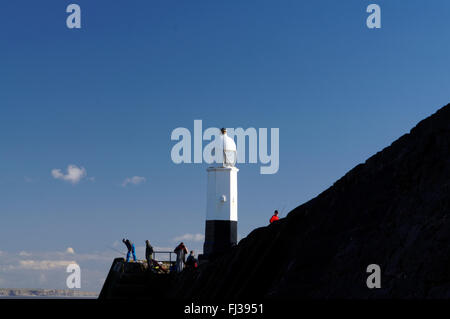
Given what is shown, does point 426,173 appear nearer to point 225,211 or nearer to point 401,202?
point 401,202

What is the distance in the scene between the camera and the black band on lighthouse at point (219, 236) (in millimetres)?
33559

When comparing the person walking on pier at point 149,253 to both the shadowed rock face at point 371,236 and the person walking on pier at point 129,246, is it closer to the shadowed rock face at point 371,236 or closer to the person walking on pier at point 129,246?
the person walking on pier at point 129,246

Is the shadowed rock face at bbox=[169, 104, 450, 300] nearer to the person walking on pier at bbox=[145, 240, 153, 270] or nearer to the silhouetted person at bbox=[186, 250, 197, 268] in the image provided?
the silhouetted person at bbox=[186, 250, 197, 268]

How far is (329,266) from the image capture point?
14.3 m

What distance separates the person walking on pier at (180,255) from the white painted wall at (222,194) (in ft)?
8.87

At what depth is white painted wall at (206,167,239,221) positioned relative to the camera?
34.4 metres

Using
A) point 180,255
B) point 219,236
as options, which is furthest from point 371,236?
point 219,236

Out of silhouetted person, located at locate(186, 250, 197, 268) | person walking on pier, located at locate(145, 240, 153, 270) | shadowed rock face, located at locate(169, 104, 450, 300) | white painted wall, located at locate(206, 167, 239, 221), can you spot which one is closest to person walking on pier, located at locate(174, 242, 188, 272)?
silhouetted person, located at locate(186, 250, 197, 268)

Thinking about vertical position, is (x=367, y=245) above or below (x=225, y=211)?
below

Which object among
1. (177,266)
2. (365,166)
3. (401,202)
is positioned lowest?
(177,266)

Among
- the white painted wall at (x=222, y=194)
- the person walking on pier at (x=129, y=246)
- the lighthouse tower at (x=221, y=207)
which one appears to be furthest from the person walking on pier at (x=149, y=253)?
the white painted wall at (x=222, y=194)

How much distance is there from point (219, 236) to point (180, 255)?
2.76 metres
